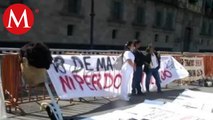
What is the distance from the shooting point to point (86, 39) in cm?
3006

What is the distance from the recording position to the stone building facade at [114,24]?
25422mm

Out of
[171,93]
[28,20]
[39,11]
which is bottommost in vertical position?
[171,93]

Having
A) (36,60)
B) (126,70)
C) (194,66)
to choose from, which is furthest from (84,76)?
(194,66)

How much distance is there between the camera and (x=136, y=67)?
40.1ft

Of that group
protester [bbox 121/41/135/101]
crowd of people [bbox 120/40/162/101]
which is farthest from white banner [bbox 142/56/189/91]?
protester [bbox 121/41/135/101]

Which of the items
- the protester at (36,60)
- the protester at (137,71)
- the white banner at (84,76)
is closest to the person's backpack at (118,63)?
the white banner at (84,76)

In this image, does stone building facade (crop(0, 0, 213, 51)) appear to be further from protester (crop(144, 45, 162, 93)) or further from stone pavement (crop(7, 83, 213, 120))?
stone pavement (crop(7, 83, 213, 120))

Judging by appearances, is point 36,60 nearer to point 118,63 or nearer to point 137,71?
point 118,63

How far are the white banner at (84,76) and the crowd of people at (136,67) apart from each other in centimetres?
22

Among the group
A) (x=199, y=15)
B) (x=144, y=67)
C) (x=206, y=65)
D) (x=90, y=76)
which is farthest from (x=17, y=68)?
(x=199, y=15)

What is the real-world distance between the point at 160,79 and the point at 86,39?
53.8ft

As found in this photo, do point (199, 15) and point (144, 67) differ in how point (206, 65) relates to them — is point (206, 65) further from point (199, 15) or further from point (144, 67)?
point (199, 15)

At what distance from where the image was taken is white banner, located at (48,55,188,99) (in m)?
9.41

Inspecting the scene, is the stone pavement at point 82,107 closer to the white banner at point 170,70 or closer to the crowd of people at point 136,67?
the crowd of people at point 136,67
